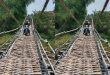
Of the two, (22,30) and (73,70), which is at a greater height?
(22,30)

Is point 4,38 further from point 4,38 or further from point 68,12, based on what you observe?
point 68,12

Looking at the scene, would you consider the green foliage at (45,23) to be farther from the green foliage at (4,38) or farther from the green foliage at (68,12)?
the green foliage at (4,38)

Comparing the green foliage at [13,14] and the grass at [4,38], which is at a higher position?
the green foliage at [13,14]

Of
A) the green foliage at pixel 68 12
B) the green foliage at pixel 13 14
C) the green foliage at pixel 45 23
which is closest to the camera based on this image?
the green foliage at pixel 68 12

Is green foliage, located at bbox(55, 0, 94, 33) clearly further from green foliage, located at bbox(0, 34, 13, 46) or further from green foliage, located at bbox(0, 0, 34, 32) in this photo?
green foliage, located at bbox(0, 0, 34, 32)

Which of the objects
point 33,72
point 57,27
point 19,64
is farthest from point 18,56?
point 57,27

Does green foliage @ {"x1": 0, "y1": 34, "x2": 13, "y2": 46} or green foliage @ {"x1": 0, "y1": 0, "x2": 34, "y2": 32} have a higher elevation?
green foliage @ {"x1": 0, "y1": 0, "x2": 34, "y2": 32}

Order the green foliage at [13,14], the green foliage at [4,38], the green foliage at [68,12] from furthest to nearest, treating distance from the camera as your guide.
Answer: the green foliage at [13,14] < the green foliage at [4,38] < the green foliage at [68,12]

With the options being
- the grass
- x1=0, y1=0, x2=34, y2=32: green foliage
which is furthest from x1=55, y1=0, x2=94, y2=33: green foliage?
x1=0, y1=0, x2=34, y2=32: green foliage

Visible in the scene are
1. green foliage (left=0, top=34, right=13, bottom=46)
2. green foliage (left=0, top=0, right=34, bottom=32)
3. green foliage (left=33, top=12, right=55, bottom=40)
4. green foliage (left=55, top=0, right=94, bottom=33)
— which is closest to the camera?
green foliage (left=55, top=0, right=94, bottom=33)

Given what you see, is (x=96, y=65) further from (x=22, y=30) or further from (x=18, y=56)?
(x=22, y=30)

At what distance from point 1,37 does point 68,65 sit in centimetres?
673

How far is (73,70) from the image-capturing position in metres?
4.55

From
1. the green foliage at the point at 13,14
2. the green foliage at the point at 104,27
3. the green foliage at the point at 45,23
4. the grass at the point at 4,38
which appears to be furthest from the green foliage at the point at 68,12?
the green foliage at the point at 13,14
